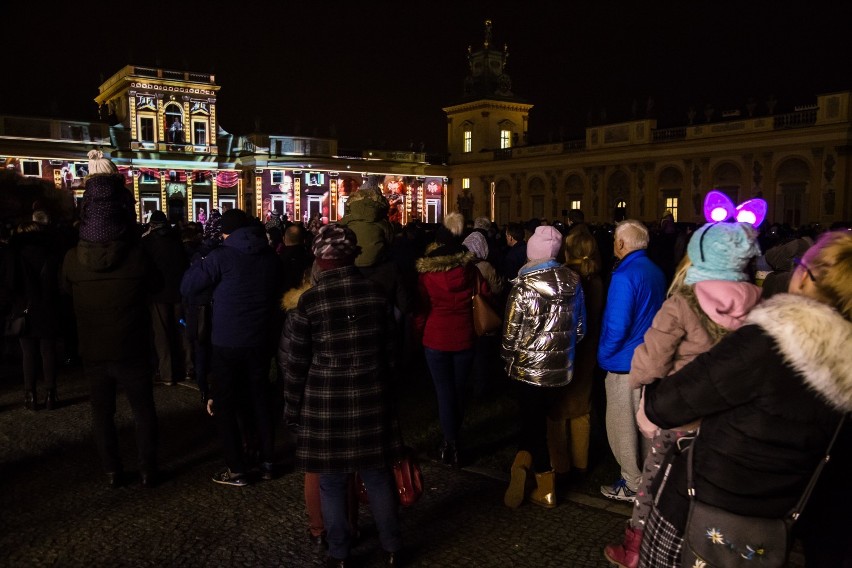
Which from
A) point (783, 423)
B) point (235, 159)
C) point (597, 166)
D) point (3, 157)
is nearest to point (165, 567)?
point (783, 423)

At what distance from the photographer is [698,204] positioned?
35.8m

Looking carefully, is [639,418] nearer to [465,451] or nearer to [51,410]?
[465,451]

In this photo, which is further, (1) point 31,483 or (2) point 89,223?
(1) point 31,483

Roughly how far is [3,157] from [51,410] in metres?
40.7

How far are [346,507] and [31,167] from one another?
1788 inches

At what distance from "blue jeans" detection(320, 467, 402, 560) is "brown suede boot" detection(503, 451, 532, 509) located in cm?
117

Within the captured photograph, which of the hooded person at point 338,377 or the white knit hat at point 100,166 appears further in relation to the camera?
the white knit hat at point 100,166

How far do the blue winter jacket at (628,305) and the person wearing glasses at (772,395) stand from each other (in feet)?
6.41

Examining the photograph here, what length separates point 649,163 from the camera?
3822 cm

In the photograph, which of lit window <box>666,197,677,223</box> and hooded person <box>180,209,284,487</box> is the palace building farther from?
hooded person <box>180,209,284,487</box>

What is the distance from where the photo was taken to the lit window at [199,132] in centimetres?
5016

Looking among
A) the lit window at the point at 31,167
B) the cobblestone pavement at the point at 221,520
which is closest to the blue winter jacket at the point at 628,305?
the cobblestone pavement at the point at 221,520

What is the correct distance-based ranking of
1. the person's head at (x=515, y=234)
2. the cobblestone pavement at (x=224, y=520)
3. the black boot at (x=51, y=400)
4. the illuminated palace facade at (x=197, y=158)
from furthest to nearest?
the illuminated palace facade at (x=197, y=158), the person's head at (x=515, y=234), the black boot at (x=51, y=400), the cobblestone pavement at (x=224, y=520)

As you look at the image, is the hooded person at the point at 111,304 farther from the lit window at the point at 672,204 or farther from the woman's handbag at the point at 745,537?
the lit window at the point at 672,204
